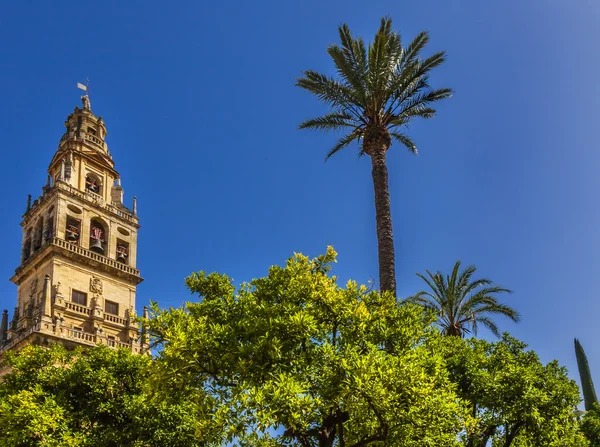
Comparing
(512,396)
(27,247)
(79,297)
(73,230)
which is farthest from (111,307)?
(512,396)

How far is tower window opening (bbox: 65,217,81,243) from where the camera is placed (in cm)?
3981

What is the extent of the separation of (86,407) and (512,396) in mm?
15339

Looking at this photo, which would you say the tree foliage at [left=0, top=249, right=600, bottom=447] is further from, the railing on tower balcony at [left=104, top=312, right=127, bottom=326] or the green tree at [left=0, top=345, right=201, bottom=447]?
the railing on tower balcony at [left=104, top=312, right=127, bottom=326]

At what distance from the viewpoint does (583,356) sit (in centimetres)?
6266

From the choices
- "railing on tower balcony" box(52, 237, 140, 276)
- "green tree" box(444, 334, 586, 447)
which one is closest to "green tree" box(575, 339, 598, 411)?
"green tree" box(444, 334, 586, 447)

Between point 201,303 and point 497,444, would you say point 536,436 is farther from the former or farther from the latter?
point 201,303

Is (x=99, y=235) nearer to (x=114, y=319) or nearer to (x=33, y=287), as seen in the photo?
(x=33, y=287)

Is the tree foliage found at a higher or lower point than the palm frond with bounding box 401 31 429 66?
lower

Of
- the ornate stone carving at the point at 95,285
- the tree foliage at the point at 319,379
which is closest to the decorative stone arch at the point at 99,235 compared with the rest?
the ornate stone carving at the point at 95,285

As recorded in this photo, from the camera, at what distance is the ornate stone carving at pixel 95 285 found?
39188 millimetres

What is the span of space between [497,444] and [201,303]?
1243 cm

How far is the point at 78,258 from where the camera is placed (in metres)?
39.1

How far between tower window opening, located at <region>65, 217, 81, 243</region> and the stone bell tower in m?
0.07

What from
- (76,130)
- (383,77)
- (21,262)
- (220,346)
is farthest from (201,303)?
(76,130)
